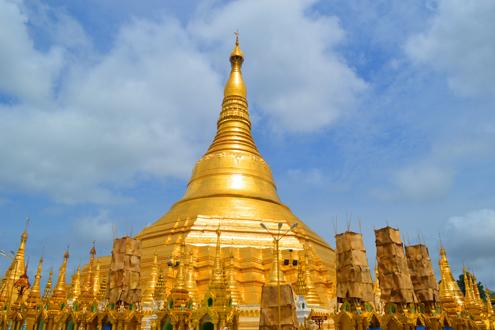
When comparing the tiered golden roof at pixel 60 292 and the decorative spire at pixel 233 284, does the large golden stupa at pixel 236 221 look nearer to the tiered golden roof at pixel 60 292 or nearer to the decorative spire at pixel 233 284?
the decorative spire at pixel 233 284

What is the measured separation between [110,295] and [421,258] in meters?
14.9

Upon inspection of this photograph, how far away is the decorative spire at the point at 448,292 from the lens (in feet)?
69.2

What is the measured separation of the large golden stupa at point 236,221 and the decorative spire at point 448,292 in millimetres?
6412

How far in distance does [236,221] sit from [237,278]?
5010mm

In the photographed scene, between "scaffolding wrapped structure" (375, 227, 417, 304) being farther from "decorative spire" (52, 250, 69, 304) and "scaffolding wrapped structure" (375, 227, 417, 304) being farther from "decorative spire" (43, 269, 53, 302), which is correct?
"decorative spire" (43, 269, 53, 302)

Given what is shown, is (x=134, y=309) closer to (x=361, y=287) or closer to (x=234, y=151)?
(x=361, y=287)

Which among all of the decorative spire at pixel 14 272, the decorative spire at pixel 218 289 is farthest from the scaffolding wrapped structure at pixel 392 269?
the decorative spire at pixel 14 272

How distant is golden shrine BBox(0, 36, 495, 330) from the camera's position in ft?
54.4

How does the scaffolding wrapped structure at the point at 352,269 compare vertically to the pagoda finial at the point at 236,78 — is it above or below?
below

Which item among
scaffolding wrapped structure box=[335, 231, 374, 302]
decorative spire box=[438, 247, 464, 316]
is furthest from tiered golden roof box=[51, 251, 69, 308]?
decorative spire box=[438, 247, 464, 316]

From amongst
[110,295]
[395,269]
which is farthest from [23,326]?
[395,269]

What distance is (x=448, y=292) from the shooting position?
22531 mm

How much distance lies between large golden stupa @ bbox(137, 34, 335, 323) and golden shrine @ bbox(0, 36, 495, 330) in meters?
0.09

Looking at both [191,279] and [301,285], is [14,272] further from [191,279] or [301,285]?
[301,285]
